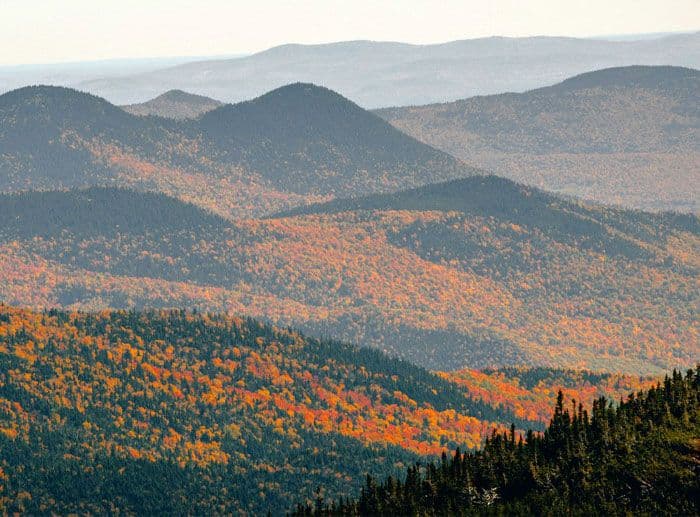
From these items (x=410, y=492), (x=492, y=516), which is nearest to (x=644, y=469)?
(x=492, y=516)

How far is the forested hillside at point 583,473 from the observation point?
156125mm

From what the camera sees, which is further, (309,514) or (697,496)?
(309,514)

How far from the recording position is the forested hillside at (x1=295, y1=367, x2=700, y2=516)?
15612 centimetres

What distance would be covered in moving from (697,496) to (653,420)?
32.4 m

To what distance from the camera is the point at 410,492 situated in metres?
177

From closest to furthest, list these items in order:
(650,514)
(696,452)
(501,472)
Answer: (650,514) → (696,452) → (501,472)

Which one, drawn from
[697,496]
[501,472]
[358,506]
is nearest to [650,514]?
[697,496]

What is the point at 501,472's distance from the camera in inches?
6939

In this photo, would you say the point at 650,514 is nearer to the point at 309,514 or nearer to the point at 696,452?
the point at 696,452

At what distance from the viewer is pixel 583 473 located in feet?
546

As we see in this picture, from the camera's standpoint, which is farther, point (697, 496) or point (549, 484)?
point (549, 484)

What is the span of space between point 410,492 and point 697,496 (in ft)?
122

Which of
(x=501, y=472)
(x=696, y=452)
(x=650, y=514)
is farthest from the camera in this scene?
(x=501, y=472)

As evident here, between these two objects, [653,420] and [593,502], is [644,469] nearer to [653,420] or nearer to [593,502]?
[593,502]
